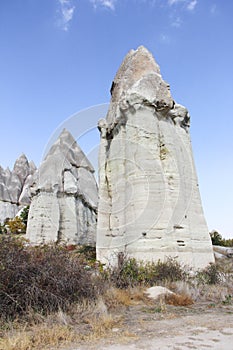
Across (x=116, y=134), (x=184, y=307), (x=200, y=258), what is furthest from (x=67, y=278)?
(x=116, y=134)

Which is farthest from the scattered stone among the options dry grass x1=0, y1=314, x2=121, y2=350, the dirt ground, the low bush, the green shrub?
dry grass x1=0, y1=314, x2=121, y2=350

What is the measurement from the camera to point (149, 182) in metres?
9.28

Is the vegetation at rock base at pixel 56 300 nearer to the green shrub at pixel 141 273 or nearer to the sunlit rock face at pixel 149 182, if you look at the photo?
the green shrub at pixel 141 273

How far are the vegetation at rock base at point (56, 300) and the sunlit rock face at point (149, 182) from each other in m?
2.57

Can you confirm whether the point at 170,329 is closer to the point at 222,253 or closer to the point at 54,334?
the point at 54,334

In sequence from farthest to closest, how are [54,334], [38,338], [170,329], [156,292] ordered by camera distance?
[156,292]
[170,329]
[54,334]
[38,338]

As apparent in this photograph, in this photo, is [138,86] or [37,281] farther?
[138,86]

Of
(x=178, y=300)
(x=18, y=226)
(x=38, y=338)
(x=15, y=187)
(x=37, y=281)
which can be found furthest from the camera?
(x=15, y=187)

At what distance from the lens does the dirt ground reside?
312 centimetres

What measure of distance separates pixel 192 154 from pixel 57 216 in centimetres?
1064

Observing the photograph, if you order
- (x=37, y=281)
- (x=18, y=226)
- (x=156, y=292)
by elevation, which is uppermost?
(x=18, y=226)

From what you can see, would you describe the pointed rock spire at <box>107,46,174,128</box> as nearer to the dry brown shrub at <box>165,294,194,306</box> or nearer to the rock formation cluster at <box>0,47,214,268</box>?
the rock formation cluster at <box>0,47,214,268</box>

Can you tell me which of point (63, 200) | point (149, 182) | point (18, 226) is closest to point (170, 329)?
point (149, 182)

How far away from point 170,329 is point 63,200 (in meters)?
17.5
